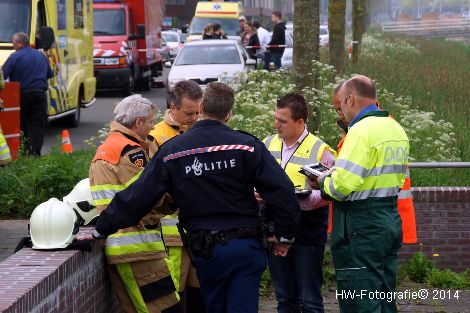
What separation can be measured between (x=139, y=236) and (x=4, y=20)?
11.9 meters

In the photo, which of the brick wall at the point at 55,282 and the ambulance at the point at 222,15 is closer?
the brick wall at the point at 55,282

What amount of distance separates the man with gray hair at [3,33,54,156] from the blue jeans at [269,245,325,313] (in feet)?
30.4

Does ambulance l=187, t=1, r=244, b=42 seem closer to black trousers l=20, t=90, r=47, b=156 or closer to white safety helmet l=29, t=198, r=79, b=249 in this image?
black trousers l=20, t=90, r=47, b=156

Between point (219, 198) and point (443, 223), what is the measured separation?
165 inches

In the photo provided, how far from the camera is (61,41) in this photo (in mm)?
18234

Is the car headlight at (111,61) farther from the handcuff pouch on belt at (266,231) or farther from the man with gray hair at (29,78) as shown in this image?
the handcuff pouch on belt at (266,231)

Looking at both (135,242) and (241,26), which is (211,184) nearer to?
(135,242)

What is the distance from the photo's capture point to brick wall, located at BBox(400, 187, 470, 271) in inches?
349

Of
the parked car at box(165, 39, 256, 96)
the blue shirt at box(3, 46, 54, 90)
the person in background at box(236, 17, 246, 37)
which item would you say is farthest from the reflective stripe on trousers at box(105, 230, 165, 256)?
the person in background at box(236, 17, 246, 37)

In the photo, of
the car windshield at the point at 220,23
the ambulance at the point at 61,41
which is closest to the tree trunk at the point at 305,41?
the ambulance at the point at 61,41

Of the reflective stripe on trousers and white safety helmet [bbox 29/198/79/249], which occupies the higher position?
white safety helmet [bbox 29/198/79/249]

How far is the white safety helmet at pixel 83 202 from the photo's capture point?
6020mm

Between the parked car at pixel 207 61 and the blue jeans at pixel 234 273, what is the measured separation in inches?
630

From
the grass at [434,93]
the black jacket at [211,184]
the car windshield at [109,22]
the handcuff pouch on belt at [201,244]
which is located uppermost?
the car windshield at [109,22]
